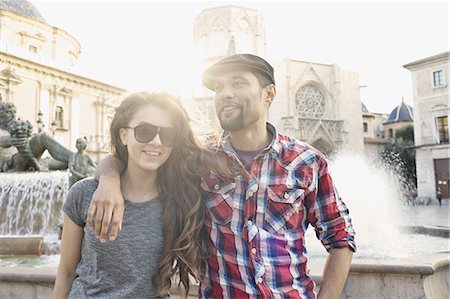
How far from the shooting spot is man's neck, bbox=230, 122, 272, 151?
1637 millimetres

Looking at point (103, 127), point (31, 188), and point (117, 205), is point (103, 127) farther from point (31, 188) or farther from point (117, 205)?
point (117, 205)

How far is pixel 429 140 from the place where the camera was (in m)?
27.8

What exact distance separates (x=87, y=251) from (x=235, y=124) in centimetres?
76

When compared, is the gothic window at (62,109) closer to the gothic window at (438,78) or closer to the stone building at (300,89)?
the stone building at (300,89)

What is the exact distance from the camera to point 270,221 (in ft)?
4.93

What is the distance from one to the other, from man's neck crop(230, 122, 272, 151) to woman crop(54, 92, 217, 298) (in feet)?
0.53

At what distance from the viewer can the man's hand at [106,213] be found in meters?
1.37

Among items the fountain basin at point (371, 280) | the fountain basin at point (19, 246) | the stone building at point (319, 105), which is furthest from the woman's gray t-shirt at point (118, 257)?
the stone building at point (319, 105)

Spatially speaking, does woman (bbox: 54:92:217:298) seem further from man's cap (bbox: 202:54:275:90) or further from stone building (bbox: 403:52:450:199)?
stone building (bbox: 403:52:450:199)

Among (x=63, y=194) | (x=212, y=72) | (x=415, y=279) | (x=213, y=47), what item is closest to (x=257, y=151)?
(x=212, y=72)

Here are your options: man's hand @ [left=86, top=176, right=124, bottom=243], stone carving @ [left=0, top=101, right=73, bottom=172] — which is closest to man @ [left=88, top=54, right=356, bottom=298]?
man's hand @ [left=86, top=176, right=124, bottom=243]

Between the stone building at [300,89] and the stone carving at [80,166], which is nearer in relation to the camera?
the stone carving at [80,166]

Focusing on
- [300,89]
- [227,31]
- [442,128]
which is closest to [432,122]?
[442,128]

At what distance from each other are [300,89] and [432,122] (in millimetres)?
12745
